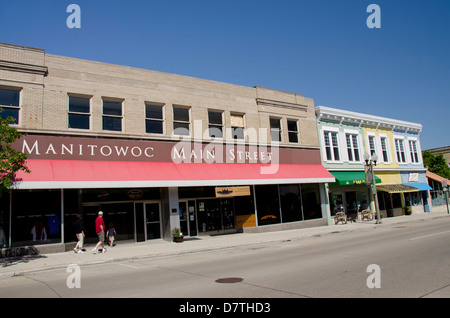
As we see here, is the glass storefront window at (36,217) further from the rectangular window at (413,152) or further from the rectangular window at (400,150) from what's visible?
the rectangular window at (413,152)

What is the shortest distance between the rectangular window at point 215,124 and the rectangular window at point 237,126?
89cm

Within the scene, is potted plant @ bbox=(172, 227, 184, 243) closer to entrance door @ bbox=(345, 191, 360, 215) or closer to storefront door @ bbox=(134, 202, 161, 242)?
storefront door @ bbox=(134, 202, 161, 242)

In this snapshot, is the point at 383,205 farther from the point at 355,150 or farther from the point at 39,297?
the point at 39,297

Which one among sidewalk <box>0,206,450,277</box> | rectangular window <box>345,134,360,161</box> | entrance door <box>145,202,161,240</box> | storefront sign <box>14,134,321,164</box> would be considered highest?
rectangular window <box>345,134,360,161</box>

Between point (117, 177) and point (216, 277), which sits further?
point (117, 177)

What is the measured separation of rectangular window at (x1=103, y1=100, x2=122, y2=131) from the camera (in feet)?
58.4

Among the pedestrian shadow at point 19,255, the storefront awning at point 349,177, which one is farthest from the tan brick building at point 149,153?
the storefront awning at point 349,177

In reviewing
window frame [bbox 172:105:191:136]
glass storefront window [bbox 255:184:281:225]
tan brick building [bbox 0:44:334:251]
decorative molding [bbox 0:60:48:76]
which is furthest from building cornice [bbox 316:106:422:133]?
decorative molding [bbox 0:60:48:76]

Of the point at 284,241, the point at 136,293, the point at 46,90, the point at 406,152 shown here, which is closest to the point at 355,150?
the point at 406,152

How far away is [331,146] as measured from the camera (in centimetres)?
2677

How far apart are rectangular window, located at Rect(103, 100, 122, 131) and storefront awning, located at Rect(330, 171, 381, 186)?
15844mm

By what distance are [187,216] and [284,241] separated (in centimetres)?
576

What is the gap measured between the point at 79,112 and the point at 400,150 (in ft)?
94.4

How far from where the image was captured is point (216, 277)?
8.59 metres
